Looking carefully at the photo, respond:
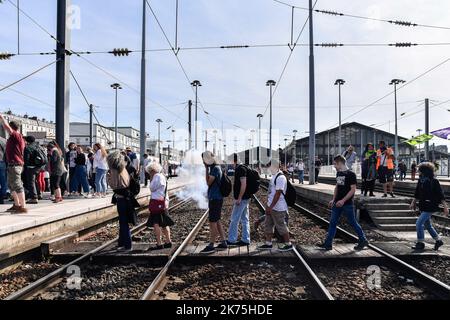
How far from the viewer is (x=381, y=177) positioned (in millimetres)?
12836

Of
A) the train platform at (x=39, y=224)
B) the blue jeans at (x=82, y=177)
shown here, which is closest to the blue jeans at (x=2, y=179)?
the train platform at (x=39, y=224)

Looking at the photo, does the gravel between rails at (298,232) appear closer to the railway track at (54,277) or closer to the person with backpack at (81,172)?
the railway track at (54,277)

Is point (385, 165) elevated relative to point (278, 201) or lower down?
elevated

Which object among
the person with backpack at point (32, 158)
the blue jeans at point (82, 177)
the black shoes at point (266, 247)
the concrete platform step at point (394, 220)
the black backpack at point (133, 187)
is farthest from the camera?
the blue jeans at point (82, 177)

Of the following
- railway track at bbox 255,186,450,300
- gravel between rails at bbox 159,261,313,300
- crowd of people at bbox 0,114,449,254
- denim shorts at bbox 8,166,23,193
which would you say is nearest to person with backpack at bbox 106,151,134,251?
crowd of people at bbox 0,114,449,254

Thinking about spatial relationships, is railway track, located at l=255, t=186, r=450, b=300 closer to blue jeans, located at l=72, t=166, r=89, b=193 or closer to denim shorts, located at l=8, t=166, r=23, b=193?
denim shorts, located at l=8, t=166, r=23, b=193

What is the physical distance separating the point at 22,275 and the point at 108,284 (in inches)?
64.3

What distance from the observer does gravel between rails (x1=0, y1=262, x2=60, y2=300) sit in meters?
5.72

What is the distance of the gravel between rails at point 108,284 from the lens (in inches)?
211

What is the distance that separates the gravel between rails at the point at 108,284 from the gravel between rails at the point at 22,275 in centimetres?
50

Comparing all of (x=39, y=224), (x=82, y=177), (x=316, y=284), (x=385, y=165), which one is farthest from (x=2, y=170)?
(x=385, y=165)

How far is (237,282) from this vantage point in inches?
235

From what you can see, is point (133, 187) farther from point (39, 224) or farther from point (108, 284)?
point (108, 284)
